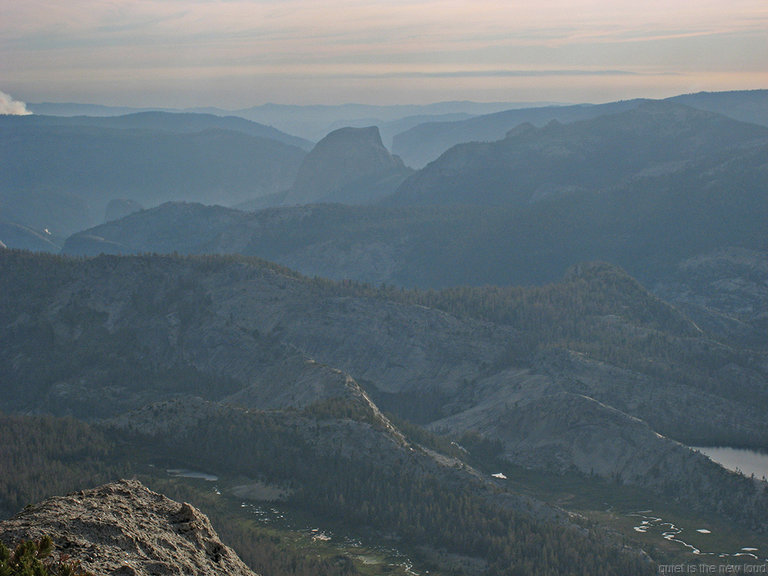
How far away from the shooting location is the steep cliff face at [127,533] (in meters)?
28.8

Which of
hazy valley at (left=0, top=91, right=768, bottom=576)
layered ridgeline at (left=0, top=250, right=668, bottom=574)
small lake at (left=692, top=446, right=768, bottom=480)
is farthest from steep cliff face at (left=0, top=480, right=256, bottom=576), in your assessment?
small lake at (left=692, top=446, right=768, bottom=480)

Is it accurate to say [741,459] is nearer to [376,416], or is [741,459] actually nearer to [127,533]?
[376,416]

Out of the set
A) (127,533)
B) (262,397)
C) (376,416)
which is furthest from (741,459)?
(127,533)

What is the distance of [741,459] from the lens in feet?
449

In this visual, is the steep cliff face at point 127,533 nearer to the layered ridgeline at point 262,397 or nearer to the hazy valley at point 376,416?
the hazy valley at point 376,416

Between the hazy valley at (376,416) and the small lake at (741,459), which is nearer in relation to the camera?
the hazy valley at (376,416)

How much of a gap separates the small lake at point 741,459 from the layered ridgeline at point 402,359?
3.06 m

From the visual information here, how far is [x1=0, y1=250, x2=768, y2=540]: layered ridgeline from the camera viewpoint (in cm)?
13012

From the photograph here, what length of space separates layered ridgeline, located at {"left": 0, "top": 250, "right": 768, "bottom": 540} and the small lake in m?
3.06

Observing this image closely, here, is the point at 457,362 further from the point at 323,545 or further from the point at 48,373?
the point at 323,545

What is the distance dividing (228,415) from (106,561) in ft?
289

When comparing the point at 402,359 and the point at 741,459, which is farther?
the point at 402,359

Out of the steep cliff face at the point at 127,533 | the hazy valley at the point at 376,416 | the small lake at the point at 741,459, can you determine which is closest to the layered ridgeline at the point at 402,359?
the hazy valley at the point at 376,416

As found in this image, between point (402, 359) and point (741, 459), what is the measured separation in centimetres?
5322
